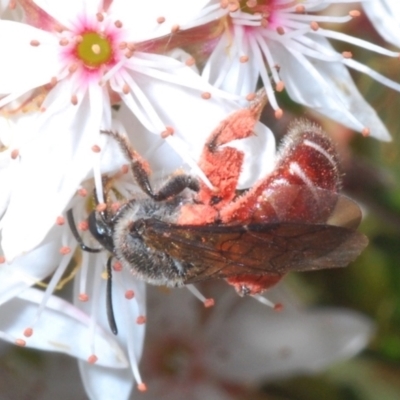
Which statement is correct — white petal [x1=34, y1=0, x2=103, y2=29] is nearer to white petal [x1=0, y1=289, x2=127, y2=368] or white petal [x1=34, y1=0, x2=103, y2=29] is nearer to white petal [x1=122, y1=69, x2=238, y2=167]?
white petal [x1=122, y1=69, x2=238, y2=167]

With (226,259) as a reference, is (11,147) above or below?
above

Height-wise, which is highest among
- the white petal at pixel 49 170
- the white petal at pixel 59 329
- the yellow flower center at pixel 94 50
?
the yellow flower center at pixel 94 50

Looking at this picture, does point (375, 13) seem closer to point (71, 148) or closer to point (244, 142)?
point (244, 142)

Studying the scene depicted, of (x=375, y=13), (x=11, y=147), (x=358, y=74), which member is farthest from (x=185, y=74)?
(x=358, y=74)

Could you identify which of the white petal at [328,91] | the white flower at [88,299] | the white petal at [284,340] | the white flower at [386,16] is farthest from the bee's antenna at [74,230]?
the white petal at [284,340]

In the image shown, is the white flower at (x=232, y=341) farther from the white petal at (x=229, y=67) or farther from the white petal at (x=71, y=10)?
the white petal at (x=71, y=10)

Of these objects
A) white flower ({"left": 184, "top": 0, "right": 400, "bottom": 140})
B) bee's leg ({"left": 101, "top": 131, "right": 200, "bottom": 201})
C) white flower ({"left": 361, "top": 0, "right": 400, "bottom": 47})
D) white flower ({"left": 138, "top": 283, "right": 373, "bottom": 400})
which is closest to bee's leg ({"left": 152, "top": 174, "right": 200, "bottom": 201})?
bee's leg ({"left": 101, "top": 131, "right": 200, "bottom": 201})

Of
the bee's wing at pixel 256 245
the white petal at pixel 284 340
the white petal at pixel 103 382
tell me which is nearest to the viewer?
the bee's wing at pixel 256 245
